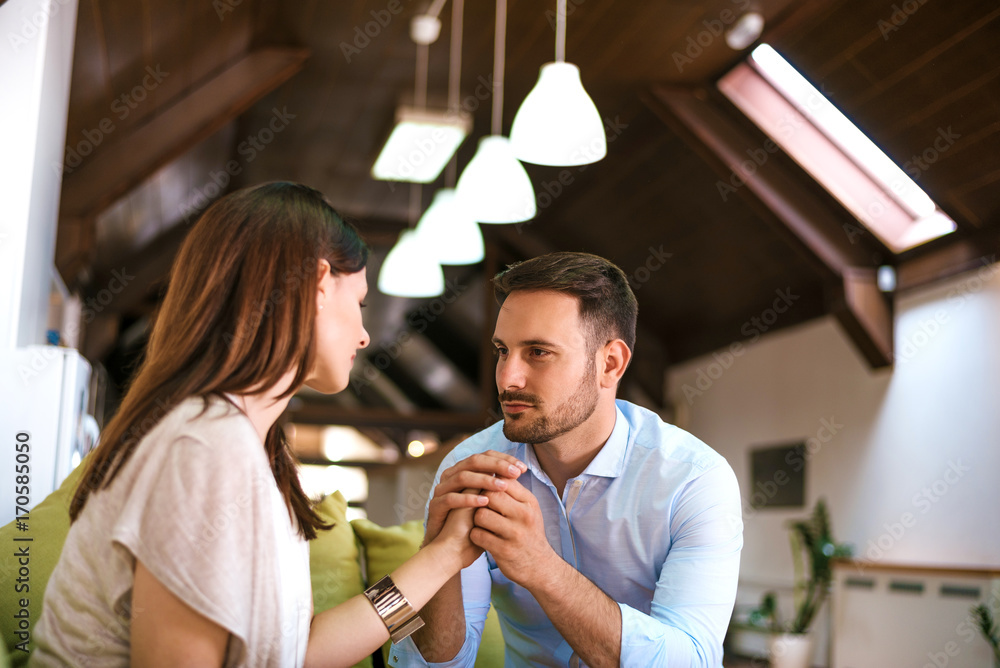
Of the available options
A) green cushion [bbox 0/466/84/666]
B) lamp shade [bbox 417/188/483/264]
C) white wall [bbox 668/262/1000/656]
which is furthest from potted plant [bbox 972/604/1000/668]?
green cushion [bbox 0/466/84/666]

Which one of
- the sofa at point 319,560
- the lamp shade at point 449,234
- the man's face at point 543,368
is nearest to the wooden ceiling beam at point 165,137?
the lamp shade at point 449,234

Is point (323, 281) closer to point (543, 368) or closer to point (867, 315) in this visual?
point (543, 368)

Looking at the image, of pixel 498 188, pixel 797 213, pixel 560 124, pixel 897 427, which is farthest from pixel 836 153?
pixel 560 124

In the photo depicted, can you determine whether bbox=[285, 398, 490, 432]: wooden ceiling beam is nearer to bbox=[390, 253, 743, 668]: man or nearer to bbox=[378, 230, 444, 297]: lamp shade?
bbox=[378, 230, 444, 297]: lamp shade

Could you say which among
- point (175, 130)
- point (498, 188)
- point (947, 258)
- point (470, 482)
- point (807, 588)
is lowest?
point (807, 588)

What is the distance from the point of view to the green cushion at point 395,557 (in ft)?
7.14

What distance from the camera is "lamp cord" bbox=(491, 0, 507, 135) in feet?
16.3

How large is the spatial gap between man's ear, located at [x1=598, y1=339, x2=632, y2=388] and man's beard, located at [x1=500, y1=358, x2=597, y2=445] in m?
0.10

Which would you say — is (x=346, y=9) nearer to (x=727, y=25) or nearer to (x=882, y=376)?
(x=727, y=25)

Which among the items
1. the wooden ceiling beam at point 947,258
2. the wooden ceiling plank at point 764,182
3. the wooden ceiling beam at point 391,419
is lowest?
the wooden ceiling beam at point 391,419

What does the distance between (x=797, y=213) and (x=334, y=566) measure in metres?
4.71

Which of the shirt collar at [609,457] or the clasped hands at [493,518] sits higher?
the shirt collar at [609,457]

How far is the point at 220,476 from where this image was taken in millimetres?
1147

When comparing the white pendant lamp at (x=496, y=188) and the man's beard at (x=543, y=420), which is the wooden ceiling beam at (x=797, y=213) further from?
the man's beard at (x=543, y=420)
